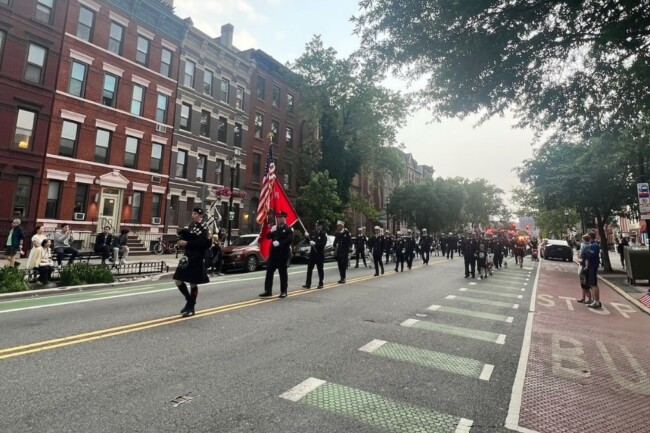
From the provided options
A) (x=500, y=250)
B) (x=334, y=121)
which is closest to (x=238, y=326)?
(x=500, y=250)

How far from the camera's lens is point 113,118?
2320cm

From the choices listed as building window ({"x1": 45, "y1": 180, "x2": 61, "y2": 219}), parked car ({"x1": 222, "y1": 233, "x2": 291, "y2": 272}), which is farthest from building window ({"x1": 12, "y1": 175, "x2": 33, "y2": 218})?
parked car ({"x1": 222, "y1": 233, "x2": 291, "y2": 272})

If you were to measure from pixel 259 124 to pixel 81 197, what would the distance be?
16.8m

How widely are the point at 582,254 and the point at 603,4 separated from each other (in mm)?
6119

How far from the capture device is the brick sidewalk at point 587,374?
3.54m

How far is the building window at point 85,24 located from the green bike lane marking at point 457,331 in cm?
2470

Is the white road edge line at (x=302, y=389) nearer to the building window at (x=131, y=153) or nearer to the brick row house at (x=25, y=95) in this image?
the brick row house at (x=25, y=95)

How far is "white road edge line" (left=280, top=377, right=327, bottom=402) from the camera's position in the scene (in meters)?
3.74

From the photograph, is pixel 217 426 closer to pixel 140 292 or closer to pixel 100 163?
pixel 140 292

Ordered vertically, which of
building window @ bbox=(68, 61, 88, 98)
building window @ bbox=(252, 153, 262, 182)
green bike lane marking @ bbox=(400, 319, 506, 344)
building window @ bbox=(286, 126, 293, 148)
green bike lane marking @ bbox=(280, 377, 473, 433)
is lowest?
Result: green bike lane marking @ bbox=(280, 377, 473, 433)

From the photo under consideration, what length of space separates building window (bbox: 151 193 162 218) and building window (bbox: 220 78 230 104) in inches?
395

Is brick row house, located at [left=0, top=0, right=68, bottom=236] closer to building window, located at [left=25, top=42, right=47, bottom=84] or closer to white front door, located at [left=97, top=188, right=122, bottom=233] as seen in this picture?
building window, located at [left=25, top=42, right=47, bottom=84]

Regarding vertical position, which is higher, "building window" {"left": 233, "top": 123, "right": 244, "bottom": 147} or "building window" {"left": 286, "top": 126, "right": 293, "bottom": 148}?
"building window" {"left": 286, "top": 126, "right": 293, "bottom": 148}

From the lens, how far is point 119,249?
16328mm
